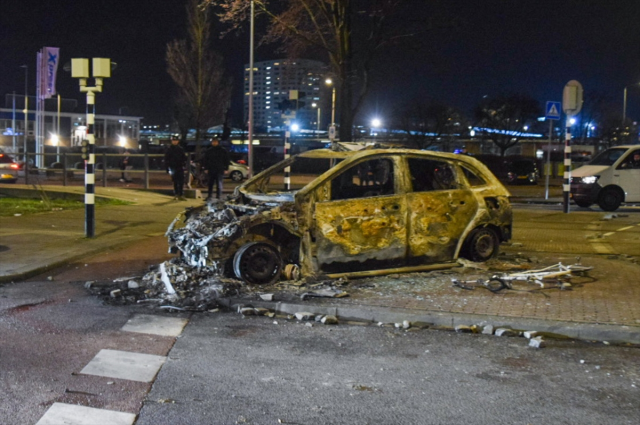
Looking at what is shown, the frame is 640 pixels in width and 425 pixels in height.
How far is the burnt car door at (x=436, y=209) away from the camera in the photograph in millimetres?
8438

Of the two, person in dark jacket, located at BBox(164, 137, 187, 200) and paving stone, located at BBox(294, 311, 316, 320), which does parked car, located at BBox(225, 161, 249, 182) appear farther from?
paving stone, located at BBox(294, 311, 316, 320)

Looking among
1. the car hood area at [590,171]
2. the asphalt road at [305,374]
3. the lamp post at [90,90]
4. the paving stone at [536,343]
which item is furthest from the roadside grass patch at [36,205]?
the paving stone at [536,343]

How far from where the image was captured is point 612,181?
1905cm

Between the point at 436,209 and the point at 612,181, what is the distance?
40.8 ft

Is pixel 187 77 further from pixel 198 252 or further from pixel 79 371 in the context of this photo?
pixel 79 371

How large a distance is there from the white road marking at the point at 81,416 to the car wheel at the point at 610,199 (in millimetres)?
17470

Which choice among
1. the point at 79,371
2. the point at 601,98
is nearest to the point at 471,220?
the point at 79,371

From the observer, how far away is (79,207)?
17.5m

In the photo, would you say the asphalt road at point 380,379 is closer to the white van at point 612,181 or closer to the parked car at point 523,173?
the white van at point 612,181

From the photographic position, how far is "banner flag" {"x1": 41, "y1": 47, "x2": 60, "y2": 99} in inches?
1446

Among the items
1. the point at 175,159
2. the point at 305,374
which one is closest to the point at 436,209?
the point at 305,374

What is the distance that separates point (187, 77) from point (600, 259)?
27321 mm

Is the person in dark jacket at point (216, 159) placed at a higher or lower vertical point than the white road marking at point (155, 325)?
higher

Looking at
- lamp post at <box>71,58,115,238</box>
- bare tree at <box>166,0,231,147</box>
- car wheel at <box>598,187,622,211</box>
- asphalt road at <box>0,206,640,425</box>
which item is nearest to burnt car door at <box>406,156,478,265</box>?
asphalt road at <box>0,206,640,425</box>
